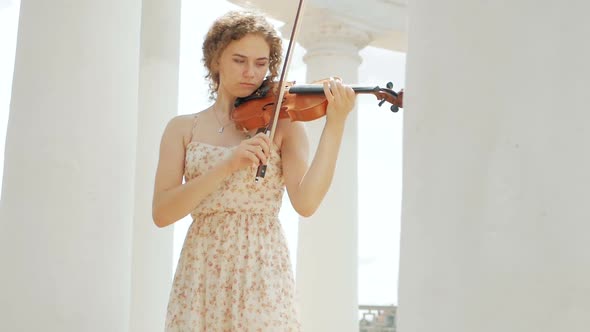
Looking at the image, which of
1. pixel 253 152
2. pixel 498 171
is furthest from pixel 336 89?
pixel 498 171

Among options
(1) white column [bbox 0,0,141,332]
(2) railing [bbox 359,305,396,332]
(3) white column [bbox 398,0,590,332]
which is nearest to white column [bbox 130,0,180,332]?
(1) white column [bbox 0,0,141,332]

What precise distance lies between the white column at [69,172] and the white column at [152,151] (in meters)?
7.05

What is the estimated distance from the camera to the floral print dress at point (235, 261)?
866 centimetres

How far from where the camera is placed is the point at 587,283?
146 inches

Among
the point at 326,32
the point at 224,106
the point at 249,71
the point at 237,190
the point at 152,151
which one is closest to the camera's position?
the point at 237,190

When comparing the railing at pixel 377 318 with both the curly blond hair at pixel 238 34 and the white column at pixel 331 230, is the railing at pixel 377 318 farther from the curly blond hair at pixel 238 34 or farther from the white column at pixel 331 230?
the curly blond hair at pixel 238 34

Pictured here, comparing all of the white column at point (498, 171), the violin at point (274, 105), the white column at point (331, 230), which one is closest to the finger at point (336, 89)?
the violin at point (274, 105)

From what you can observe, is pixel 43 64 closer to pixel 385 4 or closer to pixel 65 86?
pixel 65 86

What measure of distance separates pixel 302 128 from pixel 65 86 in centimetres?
362

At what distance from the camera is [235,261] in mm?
8836

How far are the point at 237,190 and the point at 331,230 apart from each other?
14204 mm

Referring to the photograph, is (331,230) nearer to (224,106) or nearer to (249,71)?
(224,106)

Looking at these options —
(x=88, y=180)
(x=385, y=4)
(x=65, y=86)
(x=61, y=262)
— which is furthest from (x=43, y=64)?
(x=385, y=4)

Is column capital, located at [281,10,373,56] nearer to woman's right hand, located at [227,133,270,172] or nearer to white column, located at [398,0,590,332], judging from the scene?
woman's right hand, located at [227,133,270,172]
